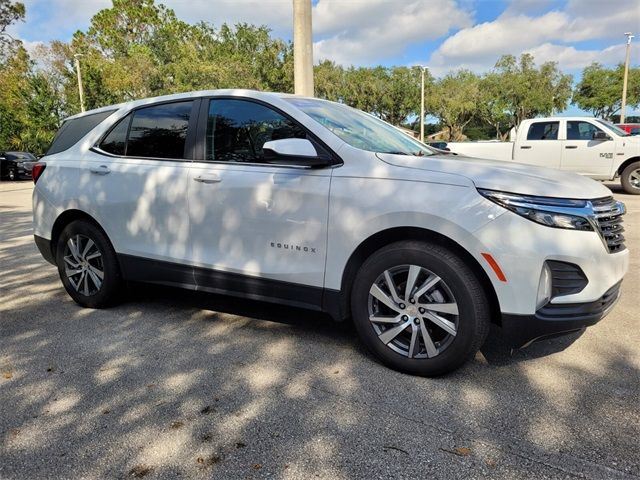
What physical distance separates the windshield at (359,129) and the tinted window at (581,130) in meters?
9.84

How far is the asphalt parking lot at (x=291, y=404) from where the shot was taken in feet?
7.54

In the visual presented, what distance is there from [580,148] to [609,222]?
10521 mm

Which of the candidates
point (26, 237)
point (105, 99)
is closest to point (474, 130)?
point (105, 99)

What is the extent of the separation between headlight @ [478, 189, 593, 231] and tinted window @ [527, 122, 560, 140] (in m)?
10.9

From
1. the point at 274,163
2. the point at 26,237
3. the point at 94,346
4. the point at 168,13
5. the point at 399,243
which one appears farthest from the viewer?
the point at 168,13

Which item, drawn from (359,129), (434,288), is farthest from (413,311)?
(359,129)

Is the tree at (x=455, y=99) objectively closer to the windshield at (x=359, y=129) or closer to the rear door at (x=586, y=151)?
the rear door at (x=586, y=151)

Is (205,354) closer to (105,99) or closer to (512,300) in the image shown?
(512,300)

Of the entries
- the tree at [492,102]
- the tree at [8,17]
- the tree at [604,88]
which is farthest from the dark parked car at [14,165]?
the tree at [604,88]

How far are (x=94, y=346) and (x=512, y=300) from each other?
2848 millimetres

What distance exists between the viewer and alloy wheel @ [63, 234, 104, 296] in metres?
4.34

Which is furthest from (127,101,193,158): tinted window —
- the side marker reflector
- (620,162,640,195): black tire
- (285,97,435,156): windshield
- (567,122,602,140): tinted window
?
(620,162,640,195): black tire

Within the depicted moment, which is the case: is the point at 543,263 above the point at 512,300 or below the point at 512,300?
above

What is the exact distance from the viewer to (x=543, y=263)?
2.65 m
